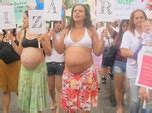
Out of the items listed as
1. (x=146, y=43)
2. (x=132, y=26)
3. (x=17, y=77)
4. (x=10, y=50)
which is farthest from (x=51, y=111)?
(x=146, y=43)

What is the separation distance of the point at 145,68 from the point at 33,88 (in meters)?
2.16

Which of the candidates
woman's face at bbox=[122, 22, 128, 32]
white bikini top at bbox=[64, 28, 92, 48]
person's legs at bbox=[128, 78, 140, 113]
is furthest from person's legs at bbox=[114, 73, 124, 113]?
white bikini top at bbox=[64, 28, 92, 48]

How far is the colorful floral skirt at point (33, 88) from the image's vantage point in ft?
19.4

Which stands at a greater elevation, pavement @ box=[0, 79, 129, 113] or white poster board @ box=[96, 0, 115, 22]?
white poster board @ box=[96, 0, 115, 22]

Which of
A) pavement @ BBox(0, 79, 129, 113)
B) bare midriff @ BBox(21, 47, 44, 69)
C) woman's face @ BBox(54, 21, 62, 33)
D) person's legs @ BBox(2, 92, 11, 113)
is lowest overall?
pavement @ BBox(0, 79, 129, 113)

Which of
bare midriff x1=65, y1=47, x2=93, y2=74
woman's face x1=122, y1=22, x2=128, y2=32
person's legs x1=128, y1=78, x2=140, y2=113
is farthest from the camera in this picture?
woman's face x1=122, y1=22, x2=128, y2=32

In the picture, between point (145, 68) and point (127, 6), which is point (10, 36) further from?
point (145, 68)

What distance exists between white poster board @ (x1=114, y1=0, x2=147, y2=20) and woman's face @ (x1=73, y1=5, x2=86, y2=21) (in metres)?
0.52

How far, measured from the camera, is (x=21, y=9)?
6246 millimetres

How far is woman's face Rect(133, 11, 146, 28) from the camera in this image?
545 centimetres

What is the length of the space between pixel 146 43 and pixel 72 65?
A: 1064 mm

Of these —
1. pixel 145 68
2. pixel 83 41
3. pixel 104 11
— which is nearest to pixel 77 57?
pixel 83 41

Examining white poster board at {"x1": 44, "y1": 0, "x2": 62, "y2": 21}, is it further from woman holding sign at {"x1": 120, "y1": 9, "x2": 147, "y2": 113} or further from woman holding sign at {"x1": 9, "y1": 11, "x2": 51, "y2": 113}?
woman holding sign at {"x1": 120, "y1": 9, "x2": 147, "y2": 113}

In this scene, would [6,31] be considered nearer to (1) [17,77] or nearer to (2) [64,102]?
(1) [17,77]
